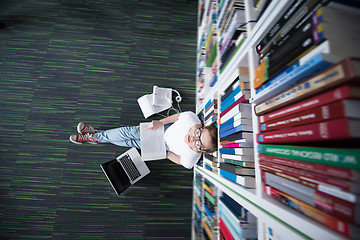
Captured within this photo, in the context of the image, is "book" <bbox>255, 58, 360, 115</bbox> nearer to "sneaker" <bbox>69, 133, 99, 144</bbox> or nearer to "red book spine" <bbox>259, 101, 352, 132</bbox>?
"red book spine" <bbox>259, 101, 352, 132</bbox>

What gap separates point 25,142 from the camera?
195 cm

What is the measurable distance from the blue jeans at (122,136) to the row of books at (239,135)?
2.89ft

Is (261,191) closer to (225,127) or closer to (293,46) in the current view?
(225,127)

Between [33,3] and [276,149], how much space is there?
3228mm

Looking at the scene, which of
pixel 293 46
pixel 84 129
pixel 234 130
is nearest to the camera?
pixel 293 46

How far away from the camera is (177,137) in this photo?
1.53 metres

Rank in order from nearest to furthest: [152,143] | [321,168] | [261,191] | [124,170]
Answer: [321,168]
[261,191]
[152,143]
[124,170]

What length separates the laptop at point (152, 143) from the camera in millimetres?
1636

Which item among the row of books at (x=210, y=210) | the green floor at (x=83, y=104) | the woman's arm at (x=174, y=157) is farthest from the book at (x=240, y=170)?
the green floor at (x=83, y=104)

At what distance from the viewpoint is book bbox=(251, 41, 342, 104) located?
0.44m

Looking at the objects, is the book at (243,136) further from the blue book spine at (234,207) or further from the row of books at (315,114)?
the blue book spine at (234,207)

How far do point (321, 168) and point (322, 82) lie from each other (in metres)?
0.22

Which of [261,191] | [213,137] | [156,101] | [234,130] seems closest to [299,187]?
[261,191]

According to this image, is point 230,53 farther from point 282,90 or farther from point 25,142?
point 25,142
